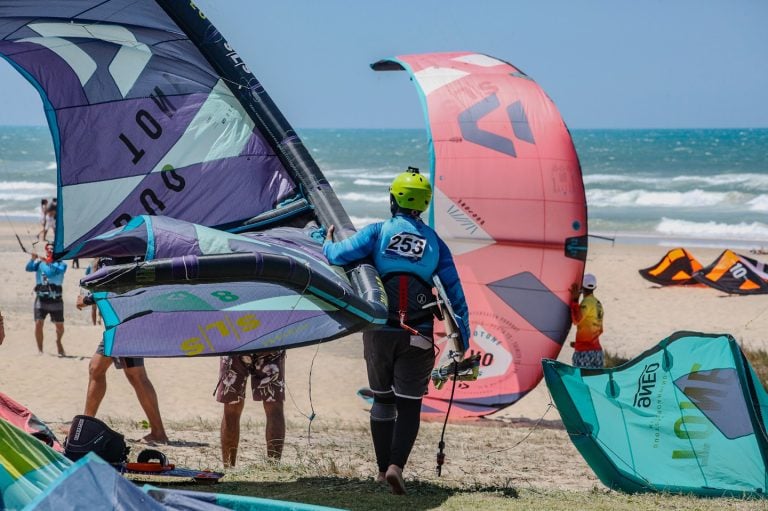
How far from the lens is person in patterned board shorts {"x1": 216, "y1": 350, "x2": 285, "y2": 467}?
6000 millimetres

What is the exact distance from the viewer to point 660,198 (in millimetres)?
44188

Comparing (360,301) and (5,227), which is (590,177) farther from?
(360,301)

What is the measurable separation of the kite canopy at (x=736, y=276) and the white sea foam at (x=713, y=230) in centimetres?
1341

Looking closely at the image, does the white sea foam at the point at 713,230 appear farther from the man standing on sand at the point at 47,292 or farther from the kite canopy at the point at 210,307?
the kite canopy at the point at 210,307

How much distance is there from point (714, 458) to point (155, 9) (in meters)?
4.52

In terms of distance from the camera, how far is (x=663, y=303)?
17.4 metres

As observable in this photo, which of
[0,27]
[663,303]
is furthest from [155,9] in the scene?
[663,303]

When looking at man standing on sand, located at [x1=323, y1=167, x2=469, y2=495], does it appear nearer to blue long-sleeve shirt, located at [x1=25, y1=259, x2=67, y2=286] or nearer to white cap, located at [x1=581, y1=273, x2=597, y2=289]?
white cap, located at [x1=581, y1=273, x2=597, y2=289]

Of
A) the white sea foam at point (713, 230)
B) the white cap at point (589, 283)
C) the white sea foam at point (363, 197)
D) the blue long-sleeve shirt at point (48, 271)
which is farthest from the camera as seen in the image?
the white sea foam at point (363, 197)

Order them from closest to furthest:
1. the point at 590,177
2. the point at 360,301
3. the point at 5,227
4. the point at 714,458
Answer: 1. the point at 360,301
2. the point at 714,458
3. the point at 5,227
4. the point at 590,177

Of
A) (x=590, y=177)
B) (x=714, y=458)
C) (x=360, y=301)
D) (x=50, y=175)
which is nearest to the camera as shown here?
(x=360, y=301)

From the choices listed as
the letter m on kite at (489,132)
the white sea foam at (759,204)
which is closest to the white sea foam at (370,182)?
the white sea foam at (759,204)

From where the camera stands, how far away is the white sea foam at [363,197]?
4441 cm

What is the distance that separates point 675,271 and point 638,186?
101 feet
